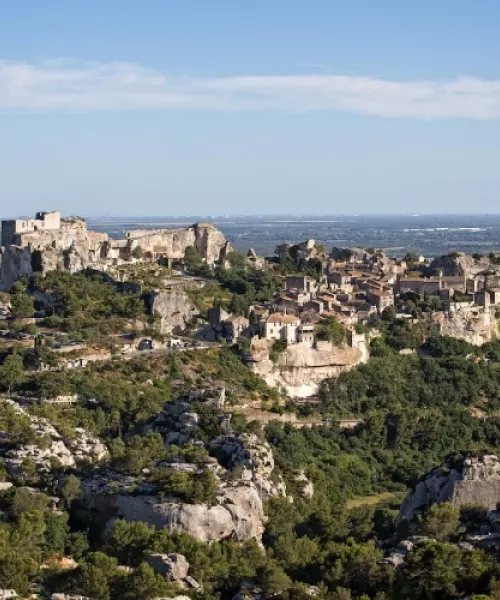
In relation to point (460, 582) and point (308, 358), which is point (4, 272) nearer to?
point (308, 358)

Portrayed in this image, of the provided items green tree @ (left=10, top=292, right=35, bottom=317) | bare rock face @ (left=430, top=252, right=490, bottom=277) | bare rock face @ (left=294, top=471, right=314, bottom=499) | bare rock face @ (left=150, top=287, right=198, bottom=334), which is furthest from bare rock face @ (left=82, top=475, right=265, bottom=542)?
bare rock face @ (left=430, top=252, right=490, bottom=277)

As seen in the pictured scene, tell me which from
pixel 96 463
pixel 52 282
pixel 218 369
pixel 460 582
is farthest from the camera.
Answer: pixel 52 282

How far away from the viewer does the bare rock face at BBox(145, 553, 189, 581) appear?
85.5ft

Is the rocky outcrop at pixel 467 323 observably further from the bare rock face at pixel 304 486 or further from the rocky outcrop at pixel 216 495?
the rocky outcrop at pixel 216 495

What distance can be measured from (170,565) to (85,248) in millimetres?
35867

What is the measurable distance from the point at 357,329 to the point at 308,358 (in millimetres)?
4374

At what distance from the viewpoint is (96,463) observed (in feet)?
112

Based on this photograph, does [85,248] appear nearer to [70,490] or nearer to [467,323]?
[467,323]

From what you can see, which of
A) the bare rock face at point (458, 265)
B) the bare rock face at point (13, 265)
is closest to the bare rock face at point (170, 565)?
the bare rock face at point (13, 265)

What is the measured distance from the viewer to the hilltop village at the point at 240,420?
26.8m

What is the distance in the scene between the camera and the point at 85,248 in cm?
6059

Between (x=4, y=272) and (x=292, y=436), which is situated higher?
(x=4, y=272)

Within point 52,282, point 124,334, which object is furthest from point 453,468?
point 52,282

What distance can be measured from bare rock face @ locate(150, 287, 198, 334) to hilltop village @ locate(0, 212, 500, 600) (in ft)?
0.34
